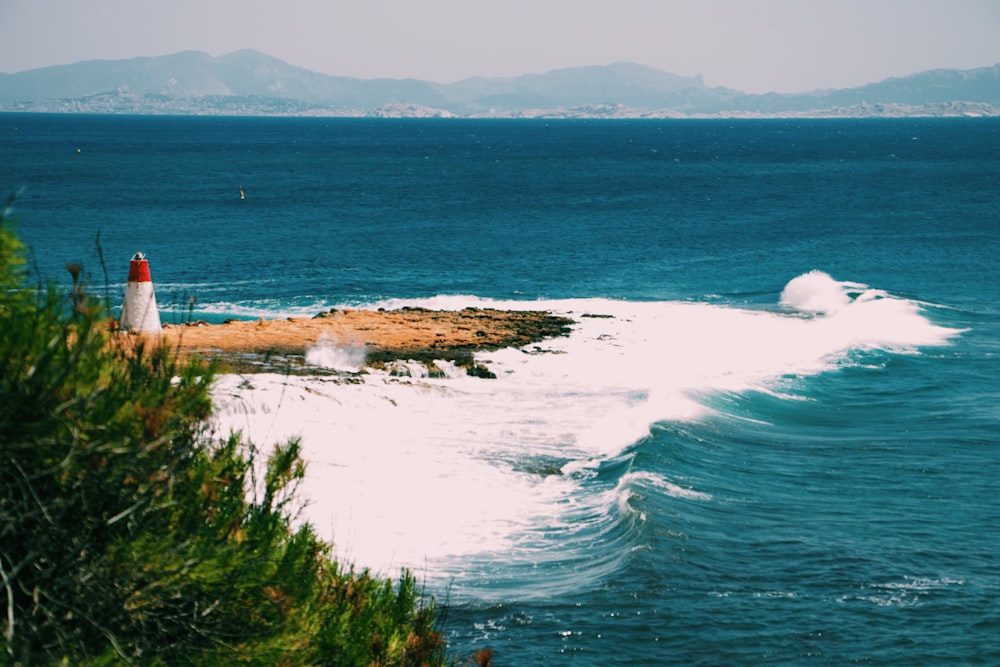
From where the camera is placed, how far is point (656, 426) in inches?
990

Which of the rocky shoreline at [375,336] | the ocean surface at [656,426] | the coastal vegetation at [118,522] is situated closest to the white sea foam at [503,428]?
the ocean surface at [656,426]

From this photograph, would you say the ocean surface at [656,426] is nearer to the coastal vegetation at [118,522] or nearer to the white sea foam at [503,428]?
the white sea foam at [503,428]

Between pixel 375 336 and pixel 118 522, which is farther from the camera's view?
pixel 375 336

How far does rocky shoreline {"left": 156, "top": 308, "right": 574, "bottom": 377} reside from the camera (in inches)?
1080

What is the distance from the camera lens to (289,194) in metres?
91.2

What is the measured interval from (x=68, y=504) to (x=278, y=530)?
2.32 meters

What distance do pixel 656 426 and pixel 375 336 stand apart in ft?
30.2

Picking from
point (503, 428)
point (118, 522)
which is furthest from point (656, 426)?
point (118, 522)

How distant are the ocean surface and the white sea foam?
9cm

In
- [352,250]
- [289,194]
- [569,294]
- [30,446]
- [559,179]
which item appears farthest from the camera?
[559,179]

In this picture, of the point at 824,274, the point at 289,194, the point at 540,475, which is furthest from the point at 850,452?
the point at 289,194

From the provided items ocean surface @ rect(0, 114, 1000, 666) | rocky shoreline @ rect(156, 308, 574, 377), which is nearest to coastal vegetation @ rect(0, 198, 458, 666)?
ocean surface @ rect(0, 114, 1000, 666)

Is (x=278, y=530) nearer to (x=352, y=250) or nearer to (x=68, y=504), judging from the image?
(x=68, y=504)

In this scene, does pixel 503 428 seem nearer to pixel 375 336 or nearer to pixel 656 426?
pixel 656 426
